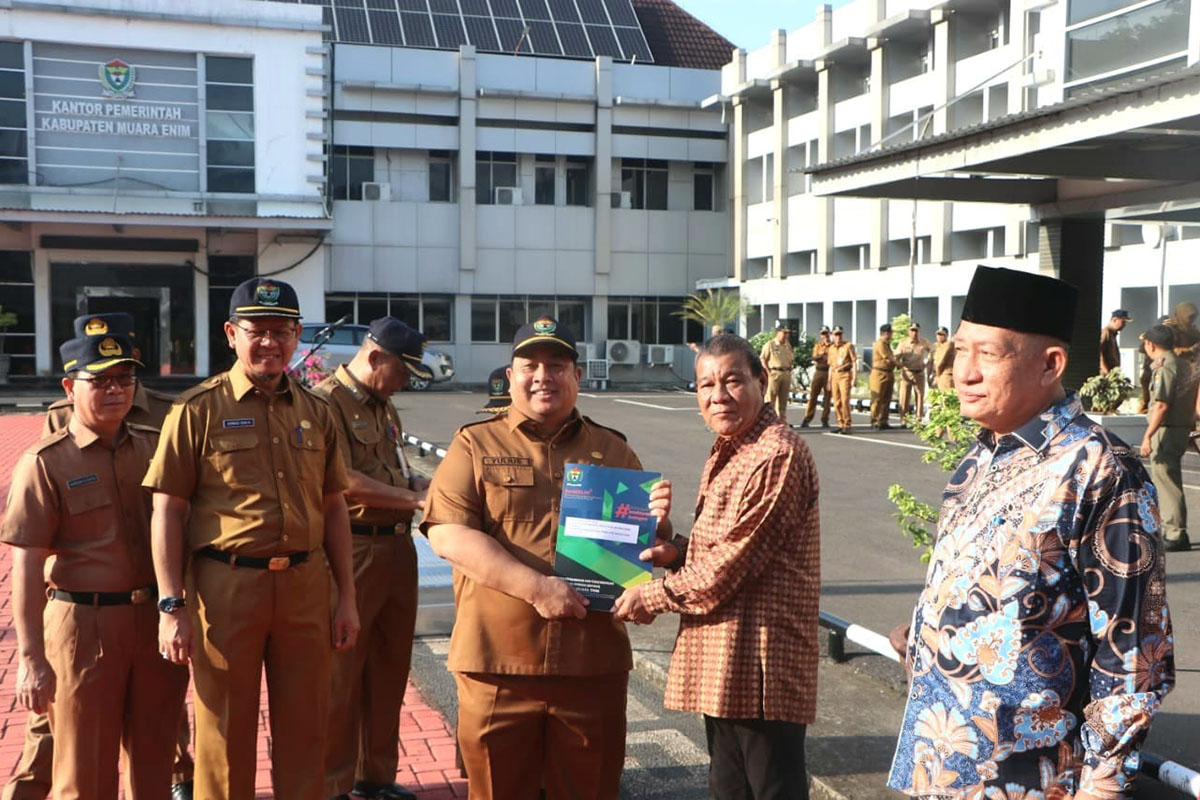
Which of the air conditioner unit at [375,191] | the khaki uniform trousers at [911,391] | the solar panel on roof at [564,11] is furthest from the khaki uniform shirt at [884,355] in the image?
the solar panel on roof at [564,11]

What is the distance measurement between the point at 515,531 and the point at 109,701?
161 centimetres

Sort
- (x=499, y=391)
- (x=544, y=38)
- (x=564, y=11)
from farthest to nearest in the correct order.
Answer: (x=564, y=11) → (x=544, y=38) → (x=499, y=391)

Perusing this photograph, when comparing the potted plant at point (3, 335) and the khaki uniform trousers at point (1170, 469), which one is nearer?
the khaki uniform trousers at point (1170, 469)

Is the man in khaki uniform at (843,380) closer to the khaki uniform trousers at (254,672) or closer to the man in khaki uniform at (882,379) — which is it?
the man in khaki uniform at (882,379)

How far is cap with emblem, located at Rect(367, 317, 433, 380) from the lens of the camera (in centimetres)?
512

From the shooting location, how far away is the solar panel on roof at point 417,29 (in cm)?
3688

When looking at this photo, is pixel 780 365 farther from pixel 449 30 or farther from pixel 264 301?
pixel 449 30

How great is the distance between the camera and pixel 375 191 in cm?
3684

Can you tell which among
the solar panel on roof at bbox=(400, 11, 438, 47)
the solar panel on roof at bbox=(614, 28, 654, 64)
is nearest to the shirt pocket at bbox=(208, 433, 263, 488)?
the solar panel on roof at bbox=(400, 11, 438, 47)

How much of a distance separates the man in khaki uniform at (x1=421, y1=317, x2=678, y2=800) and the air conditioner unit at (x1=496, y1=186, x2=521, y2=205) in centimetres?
3501

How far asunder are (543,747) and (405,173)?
116ft

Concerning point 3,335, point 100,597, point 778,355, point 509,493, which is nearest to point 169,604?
point 100,597

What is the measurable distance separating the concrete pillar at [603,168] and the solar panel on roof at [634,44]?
133cm

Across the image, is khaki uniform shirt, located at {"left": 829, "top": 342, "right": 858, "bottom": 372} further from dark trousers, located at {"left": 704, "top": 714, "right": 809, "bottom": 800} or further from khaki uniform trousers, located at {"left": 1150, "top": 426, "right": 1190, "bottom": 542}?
dark trousers, located at {"left": 704, "top": 714, "right": 809, "bottom": 800}
